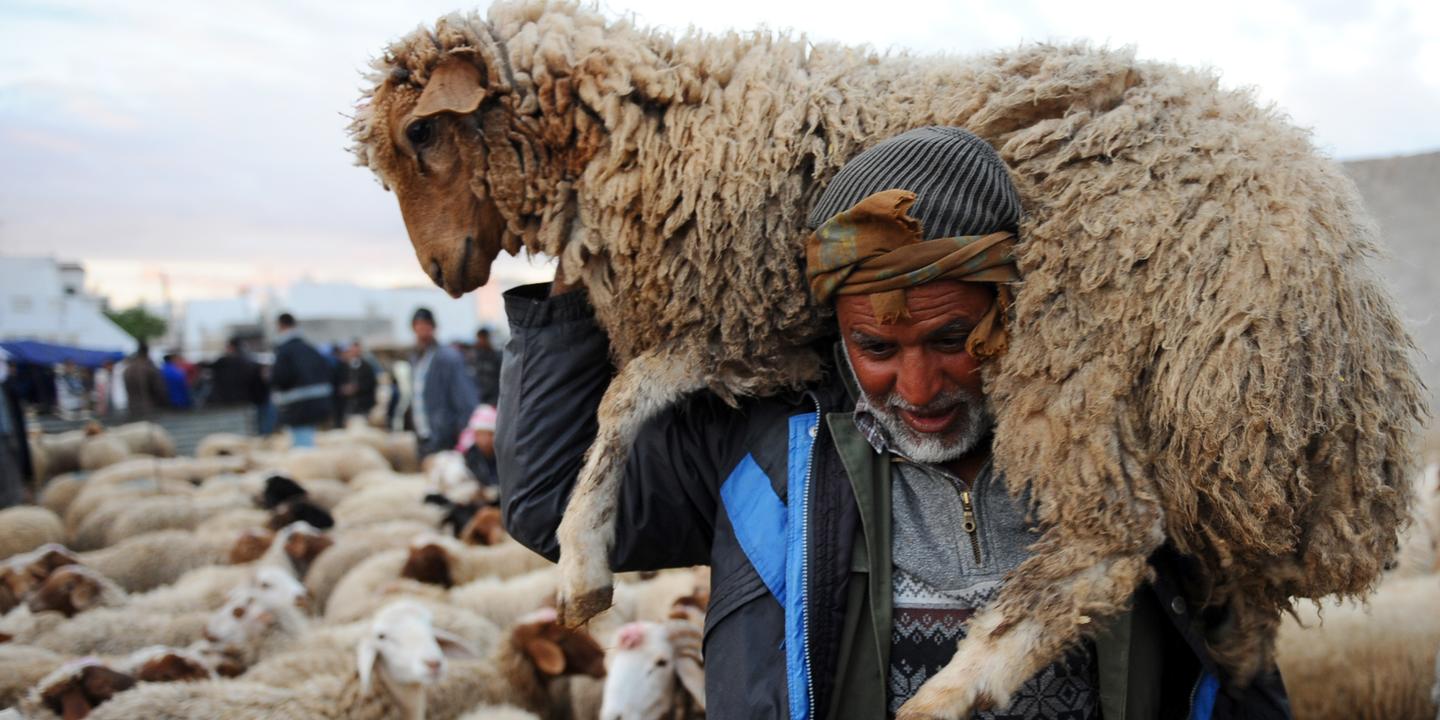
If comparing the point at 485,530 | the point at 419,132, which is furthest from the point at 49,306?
the point at 419,132

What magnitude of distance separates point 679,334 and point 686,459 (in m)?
0.22

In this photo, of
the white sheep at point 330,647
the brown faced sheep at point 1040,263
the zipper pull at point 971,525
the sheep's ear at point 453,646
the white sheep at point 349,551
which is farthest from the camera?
the white sheep at point 349,551

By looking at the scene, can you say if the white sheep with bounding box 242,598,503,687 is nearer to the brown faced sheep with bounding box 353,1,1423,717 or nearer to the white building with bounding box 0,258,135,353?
the brown faced sheep with bounding box 353,1,1423,717

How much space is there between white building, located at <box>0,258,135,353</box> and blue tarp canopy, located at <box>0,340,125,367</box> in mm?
2311

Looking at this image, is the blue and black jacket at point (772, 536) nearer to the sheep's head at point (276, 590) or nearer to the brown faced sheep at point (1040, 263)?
the brown faced sheep at point (1040, 263)

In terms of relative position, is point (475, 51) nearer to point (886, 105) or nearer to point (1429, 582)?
point (886, 105)

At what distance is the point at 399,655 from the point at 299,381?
23.5 ft

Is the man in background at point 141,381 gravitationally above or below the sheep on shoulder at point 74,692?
above

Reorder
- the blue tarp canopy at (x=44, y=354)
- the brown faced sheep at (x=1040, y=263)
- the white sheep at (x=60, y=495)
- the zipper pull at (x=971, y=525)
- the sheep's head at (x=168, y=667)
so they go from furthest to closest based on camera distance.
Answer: the blue tarp canopy at (x=44, y=354) → the white sheep at (x=60, y=495) → the sheep's head at (x=168, y=667) → the zipper pull at (x=971, y=525) → the brown faced sheep at (x=1040, y=263)

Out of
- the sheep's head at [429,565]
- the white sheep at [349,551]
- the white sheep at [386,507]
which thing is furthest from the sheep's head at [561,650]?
the white sheep at [386,507]

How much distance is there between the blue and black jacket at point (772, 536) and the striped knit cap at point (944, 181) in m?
0.37

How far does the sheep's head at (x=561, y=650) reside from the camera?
389 centimetres

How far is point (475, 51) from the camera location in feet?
5.12

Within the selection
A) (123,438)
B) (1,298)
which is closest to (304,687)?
(123,438)
